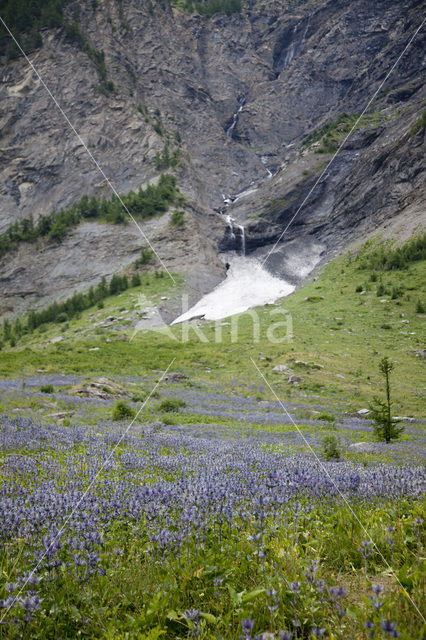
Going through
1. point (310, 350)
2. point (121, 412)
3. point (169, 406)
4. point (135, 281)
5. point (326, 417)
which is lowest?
point (310, 350)

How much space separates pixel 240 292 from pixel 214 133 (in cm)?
10177

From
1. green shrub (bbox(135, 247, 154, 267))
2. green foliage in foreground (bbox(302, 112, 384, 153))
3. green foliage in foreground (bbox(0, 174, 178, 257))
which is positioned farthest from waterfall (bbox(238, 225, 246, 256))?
green foliage in foreground (bbox(302, 112, 384, 153))

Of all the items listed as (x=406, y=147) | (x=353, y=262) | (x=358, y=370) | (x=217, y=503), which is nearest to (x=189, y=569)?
(x=217, y=503)

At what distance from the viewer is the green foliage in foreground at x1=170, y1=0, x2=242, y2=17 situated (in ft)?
579

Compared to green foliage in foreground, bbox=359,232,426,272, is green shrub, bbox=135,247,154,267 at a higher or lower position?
higher

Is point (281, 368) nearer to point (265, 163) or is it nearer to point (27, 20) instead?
point (265, 163)

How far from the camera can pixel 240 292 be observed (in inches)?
3093

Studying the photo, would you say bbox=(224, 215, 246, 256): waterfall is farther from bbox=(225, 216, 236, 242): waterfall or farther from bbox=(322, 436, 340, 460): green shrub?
bbox=(322, 436, 340, 460): green shrub

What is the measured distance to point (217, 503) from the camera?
4059 mm

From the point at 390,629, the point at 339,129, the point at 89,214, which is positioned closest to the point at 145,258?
the point at 89,214

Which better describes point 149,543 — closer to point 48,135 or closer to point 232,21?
point 48,135

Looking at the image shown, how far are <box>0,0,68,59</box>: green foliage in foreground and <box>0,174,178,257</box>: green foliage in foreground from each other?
6898 centimetres

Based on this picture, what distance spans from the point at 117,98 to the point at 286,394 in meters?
125

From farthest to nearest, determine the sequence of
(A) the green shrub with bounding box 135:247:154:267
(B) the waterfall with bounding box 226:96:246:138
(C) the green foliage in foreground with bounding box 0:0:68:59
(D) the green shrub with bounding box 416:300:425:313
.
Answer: (B) the waterfall with bounding box 226:96:246:138, (C) the green foliage in foreground with bounding box 0:0:68:59, (A) the green shrub with bounding box 135:247:154:267, (D) the green shrub with bounding box 416:300:425:313
